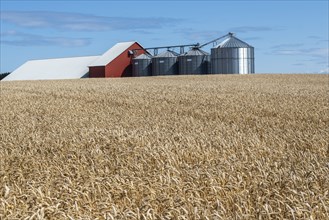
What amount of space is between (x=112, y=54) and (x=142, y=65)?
561 cm

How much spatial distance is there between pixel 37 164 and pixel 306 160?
14.2ft

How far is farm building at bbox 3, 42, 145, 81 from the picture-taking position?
2945 inches

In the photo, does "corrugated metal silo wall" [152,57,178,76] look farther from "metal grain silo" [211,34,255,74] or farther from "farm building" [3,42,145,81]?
"metal grain silo" [211,34,255,74]

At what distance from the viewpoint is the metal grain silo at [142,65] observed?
74.3 metres

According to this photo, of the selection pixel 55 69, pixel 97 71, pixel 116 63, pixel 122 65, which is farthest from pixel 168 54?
pixel 55 69

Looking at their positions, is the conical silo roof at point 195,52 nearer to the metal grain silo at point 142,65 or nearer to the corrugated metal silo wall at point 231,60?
the corrugated metal silo wall at point 231,60

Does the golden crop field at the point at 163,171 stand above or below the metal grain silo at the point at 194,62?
below

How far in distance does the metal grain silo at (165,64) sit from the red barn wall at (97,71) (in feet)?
23.8

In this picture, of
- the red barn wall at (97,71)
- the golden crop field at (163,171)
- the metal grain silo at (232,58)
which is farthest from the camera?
the red barn wall at (97,71)

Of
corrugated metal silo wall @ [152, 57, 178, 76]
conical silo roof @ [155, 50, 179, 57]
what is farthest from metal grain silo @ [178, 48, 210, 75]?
conical silo roof @ [155, 50, 179, 57]

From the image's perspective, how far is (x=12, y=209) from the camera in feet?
18.4

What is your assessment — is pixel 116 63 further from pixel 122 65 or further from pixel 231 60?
pixel 231 60

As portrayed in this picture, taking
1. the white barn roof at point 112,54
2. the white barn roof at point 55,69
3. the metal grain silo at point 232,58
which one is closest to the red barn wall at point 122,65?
the white barn roof at point 112,54

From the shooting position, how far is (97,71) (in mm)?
74750
